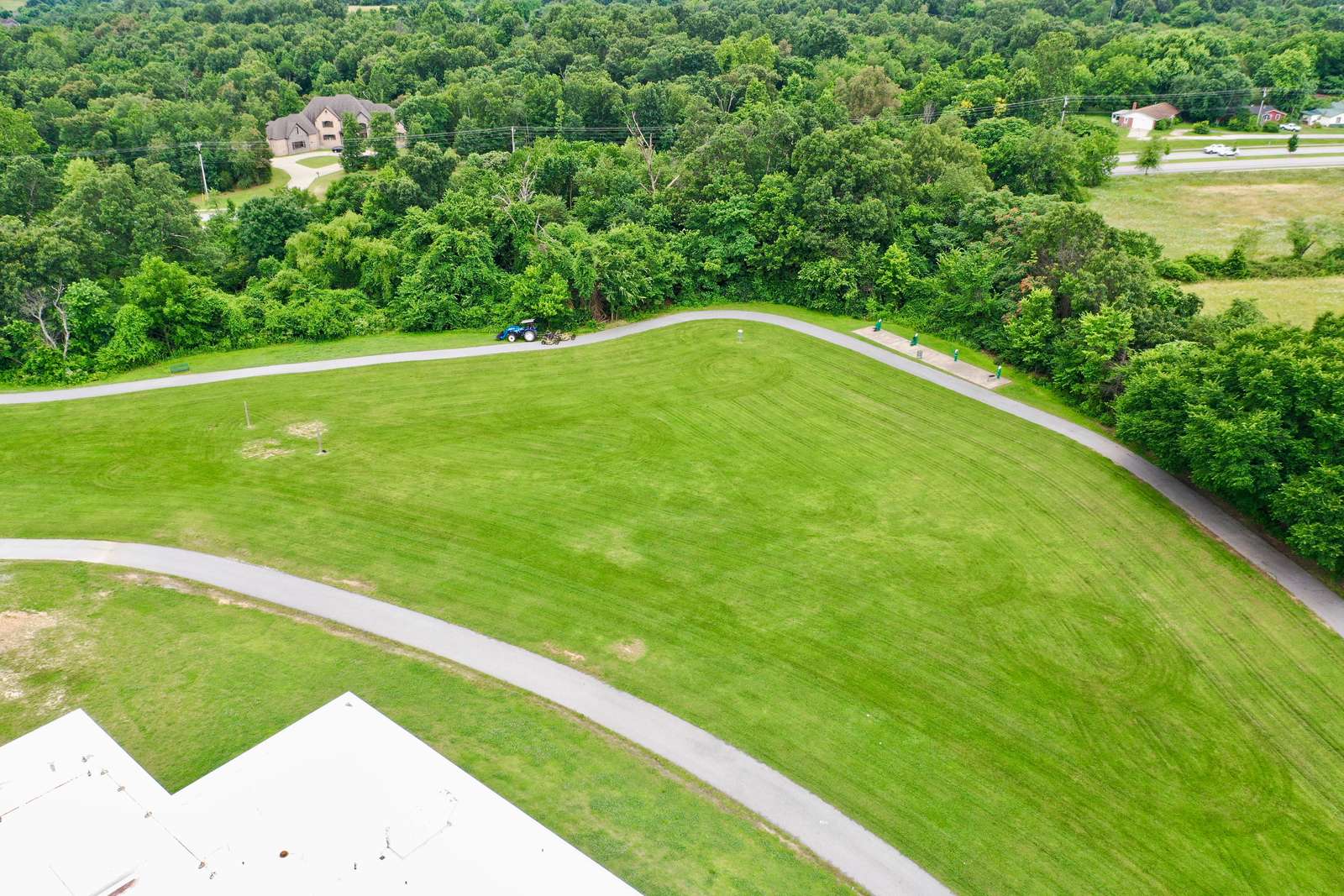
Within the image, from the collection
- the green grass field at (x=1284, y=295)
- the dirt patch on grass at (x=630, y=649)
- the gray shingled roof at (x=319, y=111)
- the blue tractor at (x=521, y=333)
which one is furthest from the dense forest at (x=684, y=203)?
the dirt patch on grass at (x=630, y=649)

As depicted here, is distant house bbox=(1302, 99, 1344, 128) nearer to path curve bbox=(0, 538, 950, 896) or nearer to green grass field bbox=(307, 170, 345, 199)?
green grass field bbox=(307, 170, 345, 199)

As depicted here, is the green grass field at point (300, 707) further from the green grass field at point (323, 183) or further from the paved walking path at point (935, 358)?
the green grass field at point (323, 183)

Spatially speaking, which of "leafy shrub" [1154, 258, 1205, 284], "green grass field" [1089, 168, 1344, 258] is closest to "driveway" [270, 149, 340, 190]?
"leafy shrub" [1154, 258, 1205, 284]

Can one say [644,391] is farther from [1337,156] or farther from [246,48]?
[246,48]

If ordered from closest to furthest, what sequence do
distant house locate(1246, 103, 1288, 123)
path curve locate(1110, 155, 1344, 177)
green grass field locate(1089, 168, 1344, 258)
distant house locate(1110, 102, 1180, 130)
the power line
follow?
green grass field locate(1089, 168, 1344, 258) → path curve locate(1110, 155, 1344, 177) → the power line → distant house locate(1246, 103, 1288, 123) → distant house locate(1110, 102, 1180, 130)

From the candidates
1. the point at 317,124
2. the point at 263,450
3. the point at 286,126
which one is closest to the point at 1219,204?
the point at 263,450

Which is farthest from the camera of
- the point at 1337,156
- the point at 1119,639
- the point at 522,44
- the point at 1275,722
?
the point at 522,44

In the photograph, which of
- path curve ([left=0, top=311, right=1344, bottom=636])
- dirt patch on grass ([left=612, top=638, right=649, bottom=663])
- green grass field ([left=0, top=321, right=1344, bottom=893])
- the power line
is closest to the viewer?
green grass field ([left=0, top=321, right=1344, bottom=893])

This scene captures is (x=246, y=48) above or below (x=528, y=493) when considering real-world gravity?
above

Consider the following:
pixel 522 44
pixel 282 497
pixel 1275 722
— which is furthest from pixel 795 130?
pixel 522 44
